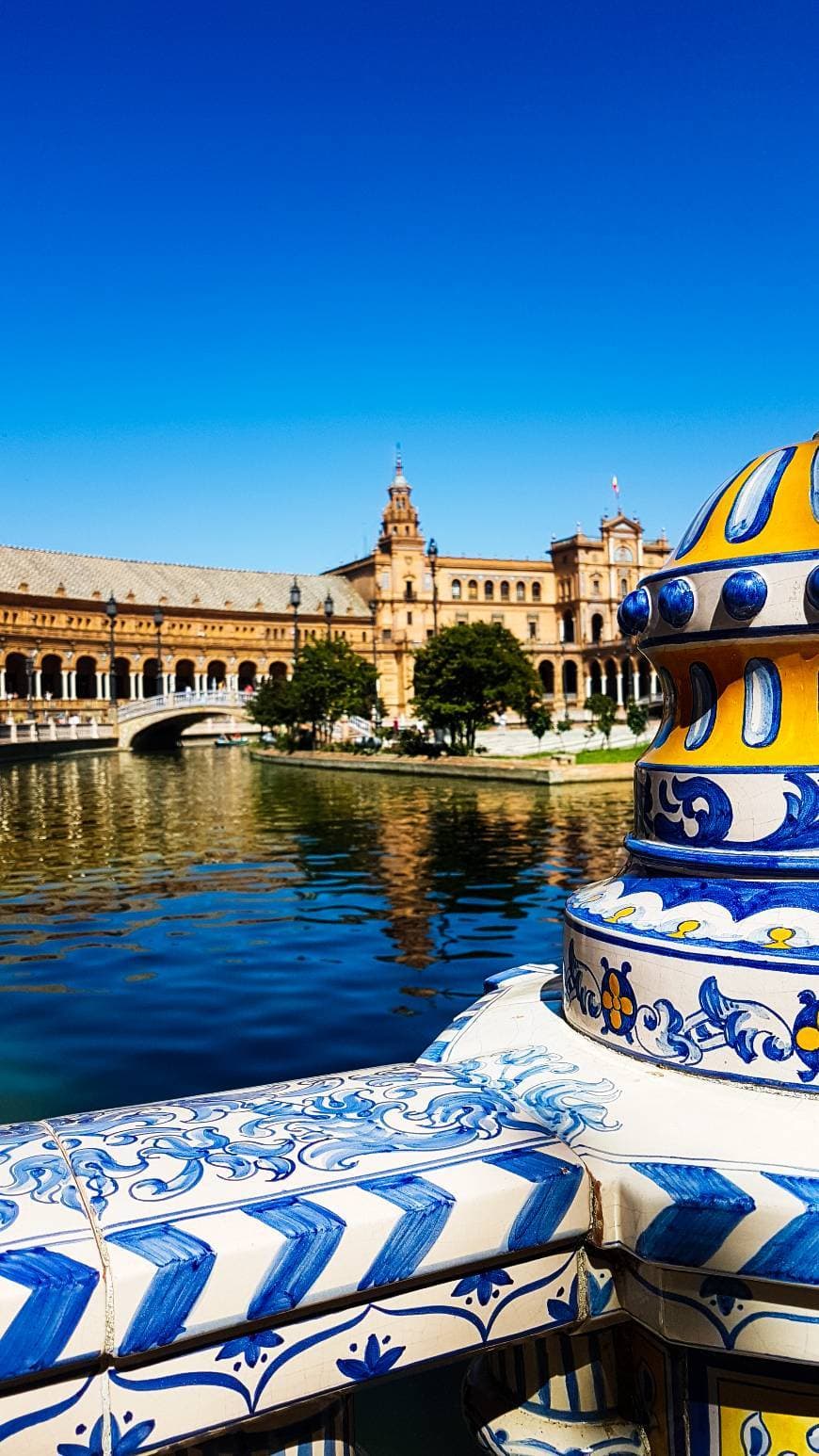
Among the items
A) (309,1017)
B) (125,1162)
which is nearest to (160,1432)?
(125,1162)

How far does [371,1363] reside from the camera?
174 cm

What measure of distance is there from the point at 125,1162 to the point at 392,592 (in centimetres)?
8765

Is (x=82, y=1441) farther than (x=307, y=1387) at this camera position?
No

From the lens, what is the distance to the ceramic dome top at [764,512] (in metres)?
2.44

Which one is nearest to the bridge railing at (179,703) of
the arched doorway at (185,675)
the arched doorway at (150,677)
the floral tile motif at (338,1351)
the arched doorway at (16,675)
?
the arched doorway at (16,675)

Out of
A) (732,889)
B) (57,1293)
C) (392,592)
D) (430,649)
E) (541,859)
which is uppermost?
(392,592)

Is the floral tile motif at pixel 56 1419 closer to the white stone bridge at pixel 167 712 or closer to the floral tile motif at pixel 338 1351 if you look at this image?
the floral tile motif at pixel 338 1351

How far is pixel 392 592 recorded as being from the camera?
3497 inches

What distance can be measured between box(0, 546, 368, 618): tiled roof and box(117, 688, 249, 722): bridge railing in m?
19.4

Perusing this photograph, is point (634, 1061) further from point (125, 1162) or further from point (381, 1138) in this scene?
point (125, 1162)

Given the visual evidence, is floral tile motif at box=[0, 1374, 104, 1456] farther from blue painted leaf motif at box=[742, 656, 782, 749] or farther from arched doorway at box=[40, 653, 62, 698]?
arched doorway at box=[40, 653, 62, 698]

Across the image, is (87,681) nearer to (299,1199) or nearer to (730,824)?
(730,824)

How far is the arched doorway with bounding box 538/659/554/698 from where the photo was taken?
88.7 metres

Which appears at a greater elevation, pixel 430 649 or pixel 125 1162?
pixel 430 649
